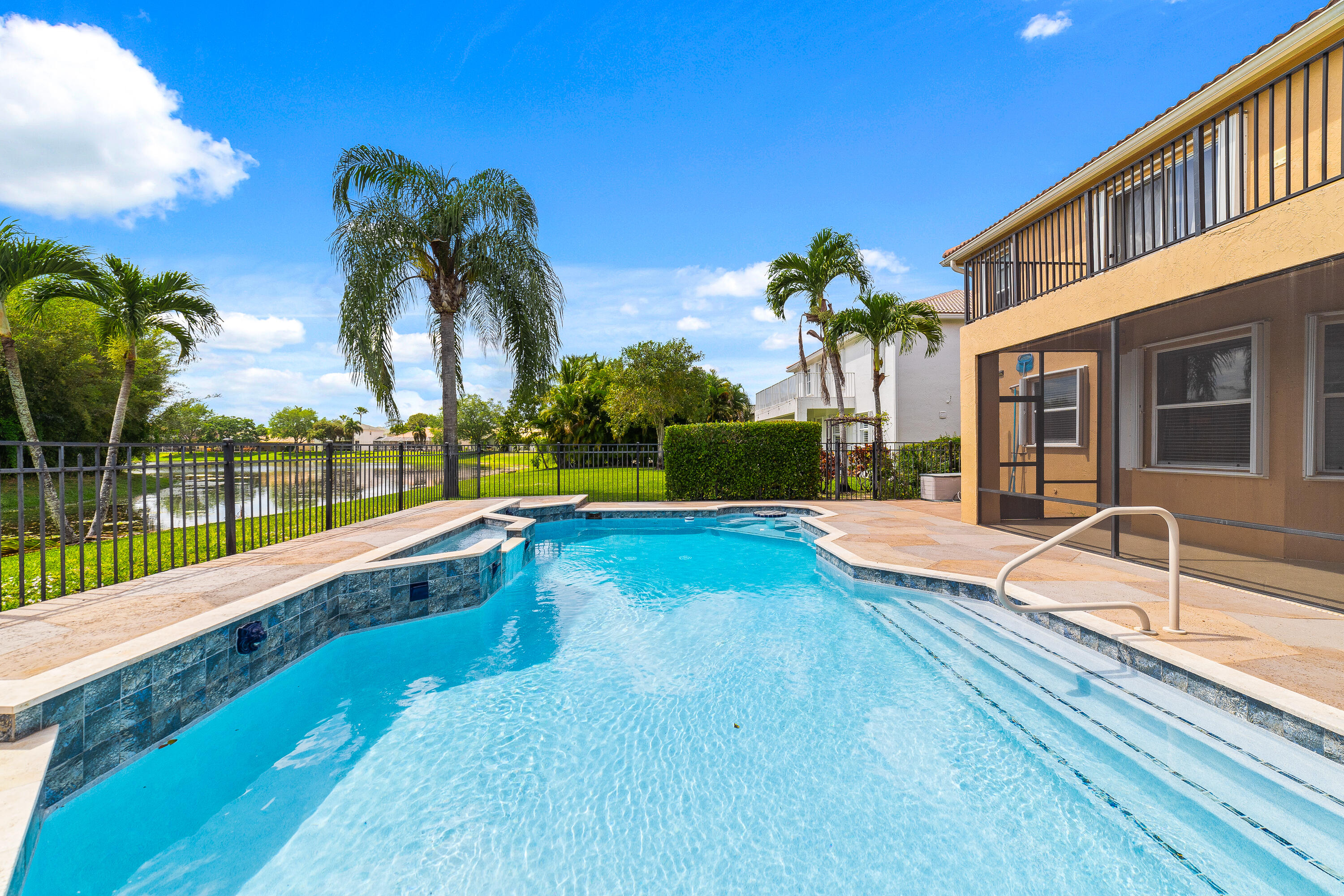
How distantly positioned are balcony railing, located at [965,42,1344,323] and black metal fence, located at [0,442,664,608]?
884 centimetres

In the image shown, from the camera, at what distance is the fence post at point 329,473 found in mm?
8328

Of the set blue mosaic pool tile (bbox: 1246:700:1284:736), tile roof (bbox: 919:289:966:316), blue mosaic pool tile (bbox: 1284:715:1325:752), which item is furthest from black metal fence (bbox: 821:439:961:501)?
blue mosaic pool tile (bbox: 1284:715:1325:752)

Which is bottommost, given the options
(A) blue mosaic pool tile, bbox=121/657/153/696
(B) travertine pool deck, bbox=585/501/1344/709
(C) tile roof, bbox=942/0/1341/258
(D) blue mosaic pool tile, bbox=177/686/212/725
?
(D) blue mosaic pool tile, bbox=177/686/212/725

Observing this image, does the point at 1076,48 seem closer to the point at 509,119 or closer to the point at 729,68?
the point at 729,68

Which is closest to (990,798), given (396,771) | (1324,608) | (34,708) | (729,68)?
(396,771)

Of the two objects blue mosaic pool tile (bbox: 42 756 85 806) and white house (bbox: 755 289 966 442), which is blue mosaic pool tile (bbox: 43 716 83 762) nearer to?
blue mosaic pool tile (bbox: 42 756 85 806)

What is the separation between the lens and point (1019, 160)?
12062 mm

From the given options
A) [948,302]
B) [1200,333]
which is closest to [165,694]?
[1200,333]

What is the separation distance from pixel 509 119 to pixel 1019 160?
11.7 metres

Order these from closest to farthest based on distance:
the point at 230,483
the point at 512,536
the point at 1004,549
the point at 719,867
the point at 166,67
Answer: the point at 719,867
the point at 230,483
the point at 1004,549
the point at 512,536
the point at 166,67

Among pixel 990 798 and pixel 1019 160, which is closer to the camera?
pixel 990 798

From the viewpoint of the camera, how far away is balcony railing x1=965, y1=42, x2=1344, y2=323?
15.9 ft

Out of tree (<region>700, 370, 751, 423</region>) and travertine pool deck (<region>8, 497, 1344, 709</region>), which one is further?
tree (<region>700, 370, 751, 423</region>)

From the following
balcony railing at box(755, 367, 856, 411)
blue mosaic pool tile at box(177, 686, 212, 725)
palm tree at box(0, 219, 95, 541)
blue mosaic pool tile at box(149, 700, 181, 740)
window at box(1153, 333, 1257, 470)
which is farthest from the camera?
balcony railing at box(755, 367, 856, 411)
